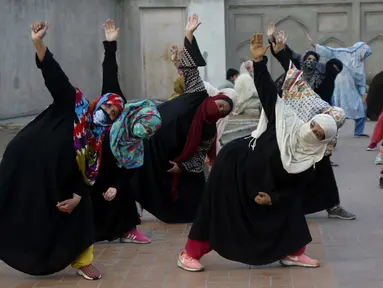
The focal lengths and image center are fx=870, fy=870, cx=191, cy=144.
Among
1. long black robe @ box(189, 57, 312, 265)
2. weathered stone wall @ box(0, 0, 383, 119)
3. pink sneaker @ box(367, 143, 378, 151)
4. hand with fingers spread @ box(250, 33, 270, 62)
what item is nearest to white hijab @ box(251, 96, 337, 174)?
long black robe @ box(189, 57, 312, 265)

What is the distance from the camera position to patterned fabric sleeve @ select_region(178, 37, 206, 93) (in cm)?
731

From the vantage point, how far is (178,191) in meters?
7.78

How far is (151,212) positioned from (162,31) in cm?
1262

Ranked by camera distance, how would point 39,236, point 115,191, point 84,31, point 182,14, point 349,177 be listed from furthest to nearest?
point 182,14 → point 84,31 → point 349,177 → point 115,191 → point 39,236

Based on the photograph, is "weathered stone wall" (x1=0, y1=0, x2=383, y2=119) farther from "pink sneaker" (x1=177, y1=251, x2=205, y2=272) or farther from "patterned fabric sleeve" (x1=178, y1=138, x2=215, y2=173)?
"pink sneaker" (x1=177, y1=251, x2=205, y2=272)

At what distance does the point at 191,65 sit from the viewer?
24.2 feet

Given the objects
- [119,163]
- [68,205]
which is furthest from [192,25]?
[68,205]

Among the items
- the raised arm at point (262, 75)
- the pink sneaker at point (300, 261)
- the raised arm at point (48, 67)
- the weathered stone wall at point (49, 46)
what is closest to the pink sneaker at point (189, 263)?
the pink sneaker at point (300, 261)

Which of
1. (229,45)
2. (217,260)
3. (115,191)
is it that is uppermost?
(229,45)

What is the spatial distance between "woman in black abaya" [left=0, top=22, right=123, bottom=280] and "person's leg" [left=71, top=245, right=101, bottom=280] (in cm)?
13

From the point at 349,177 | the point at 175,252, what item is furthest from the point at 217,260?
the point at 349,177

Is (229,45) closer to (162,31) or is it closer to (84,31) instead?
(162,31)

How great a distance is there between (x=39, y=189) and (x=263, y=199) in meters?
1.50

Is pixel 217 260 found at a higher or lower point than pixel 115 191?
lower
